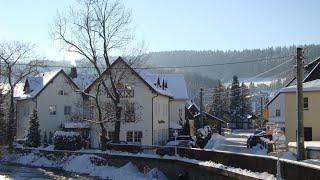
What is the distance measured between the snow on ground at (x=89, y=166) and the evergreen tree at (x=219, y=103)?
70.3 meters

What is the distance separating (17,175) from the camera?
40344mm

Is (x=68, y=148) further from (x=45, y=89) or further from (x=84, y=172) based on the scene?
(x=45, y=89)

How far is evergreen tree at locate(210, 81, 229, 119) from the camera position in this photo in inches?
4666

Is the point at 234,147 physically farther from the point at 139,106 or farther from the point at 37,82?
the point at 37,82

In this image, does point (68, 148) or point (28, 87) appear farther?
point (28, 87)

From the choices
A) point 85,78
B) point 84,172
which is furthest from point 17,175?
point 85,78

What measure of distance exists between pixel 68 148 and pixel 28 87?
20.3m

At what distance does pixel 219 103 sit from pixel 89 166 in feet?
258

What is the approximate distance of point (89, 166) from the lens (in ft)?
142

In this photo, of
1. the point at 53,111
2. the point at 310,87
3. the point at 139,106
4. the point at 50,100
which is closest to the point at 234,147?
the point at 139,106

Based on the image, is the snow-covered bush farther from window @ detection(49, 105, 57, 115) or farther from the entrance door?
the entrance door

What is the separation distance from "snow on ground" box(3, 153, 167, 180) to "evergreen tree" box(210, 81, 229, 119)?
231ft

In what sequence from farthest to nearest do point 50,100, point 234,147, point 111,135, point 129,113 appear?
1. point 50,100
2. point 234,147
3. point 111,135
4. point 129,113

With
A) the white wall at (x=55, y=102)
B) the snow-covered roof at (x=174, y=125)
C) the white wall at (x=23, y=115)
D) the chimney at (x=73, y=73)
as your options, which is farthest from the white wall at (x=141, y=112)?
the chimney at (x=73, y=73)
